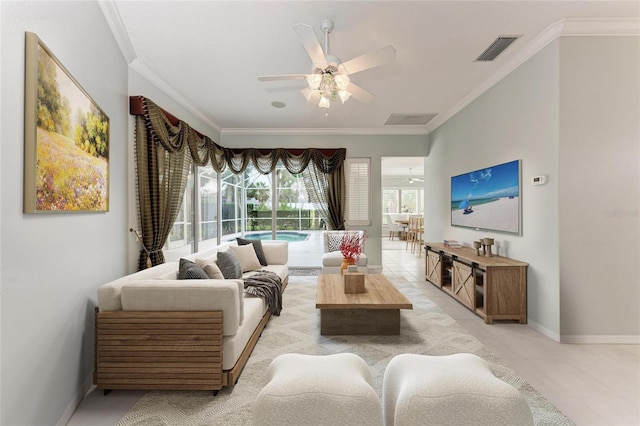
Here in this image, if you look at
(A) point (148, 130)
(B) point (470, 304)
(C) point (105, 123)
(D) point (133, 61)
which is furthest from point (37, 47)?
(B) point (470, 304)

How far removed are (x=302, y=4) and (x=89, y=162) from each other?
6.54 ft

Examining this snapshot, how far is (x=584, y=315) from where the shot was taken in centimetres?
287

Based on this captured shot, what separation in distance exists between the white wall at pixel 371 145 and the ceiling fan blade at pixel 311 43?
3688mm

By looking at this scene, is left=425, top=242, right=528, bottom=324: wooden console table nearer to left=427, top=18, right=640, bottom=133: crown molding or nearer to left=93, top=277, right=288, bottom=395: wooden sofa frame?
left=427, top=18, right=640, bottom=133: crown molding

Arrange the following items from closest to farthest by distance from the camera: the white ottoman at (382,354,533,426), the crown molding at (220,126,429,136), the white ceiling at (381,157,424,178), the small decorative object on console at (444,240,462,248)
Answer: the white ottoman at (382,354,533,426) < the small decorative object on console at (444,240,462,248) < the crown molding at (220,126,429,136) < the white ceiling at (381,157,424,178)

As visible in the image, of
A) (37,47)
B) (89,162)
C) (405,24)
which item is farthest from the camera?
(405,24)

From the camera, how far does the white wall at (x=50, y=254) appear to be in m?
1.40

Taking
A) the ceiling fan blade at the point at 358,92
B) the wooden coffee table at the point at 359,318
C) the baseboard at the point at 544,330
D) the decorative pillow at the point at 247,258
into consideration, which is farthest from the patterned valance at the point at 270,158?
the baseboard at the point at 544,330

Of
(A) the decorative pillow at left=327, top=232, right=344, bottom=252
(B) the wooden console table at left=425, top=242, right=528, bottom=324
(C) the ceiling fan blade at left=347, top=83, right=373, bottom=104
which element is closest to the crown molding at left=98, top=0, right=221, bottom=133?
(C) the ceiling fan blade at left=347, top=83, right=373, bottom=104

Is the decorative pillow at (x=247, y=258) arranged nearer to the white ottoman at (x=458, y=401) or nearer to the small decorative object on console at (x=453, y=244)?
the small decorative object on console at (x=453, y=244)

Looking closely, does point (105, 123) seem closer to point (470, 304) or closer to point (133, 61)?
point (133, 61)

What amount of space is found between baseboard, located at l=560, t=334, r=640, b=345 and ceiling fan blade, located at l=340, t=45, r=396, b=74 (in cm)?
296

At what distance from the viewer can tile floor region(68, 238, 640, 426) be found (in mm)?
1894

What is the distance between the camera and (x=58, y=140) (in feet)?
5.78
